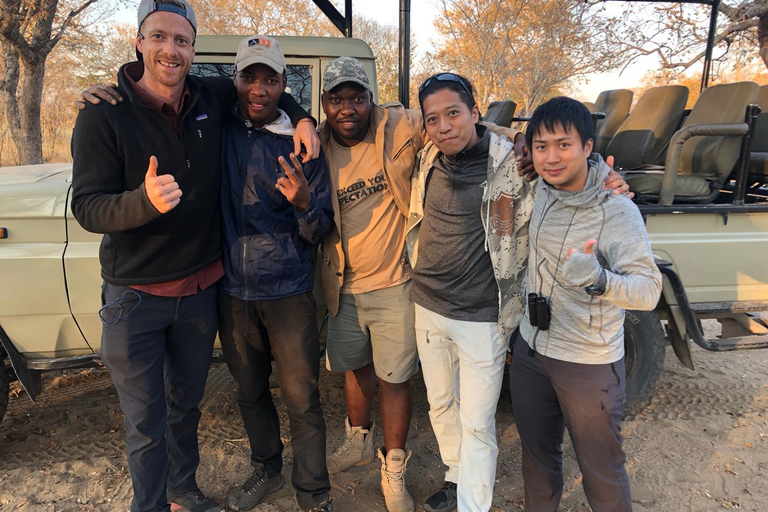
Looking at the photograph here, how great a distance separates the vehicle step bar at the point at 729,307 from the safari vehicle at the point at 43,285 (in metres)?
3.62

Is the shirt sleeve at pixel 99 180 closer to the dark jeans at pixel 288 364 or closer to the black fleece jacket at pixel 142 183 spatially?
the black fleece jacket at pixel 142 183

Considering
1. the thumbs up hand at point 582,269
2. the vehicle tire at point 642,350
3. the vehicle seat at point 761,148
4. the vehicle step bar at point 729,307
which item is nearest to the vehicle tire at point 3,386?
the thumbs up hand at point 582,269

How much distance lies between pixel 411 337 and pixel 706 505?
1.77m

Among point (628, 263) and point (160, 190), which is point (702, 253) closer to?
point (628, 263)

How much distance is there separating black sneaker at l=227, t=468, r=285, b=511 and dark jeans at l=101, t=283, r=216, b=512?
16.2 inches

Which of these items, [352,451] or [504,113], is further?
[504,113]

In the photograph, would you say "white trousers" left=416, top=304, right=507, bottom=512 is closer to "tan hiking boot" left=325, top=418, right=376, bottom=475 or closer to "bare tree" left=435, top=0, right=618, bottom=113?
"tan hiking boot" left=325, top=418, right=376, bottom=475

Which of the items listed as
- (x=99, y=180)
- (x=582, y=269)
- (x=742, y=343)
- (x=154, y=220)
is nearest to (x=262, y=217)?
(x=154, y=220)

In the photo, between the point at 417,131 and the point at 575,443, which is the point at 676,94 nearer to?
the point at 417,131

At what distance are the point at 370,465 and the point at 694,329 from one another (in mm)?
2137

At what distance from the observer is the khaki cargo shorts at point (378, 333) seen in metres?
2.45

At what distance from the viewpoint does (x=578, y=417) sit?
6.23 feet

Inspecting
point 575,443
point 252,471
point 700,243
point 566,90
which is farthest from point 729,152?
point 566,90

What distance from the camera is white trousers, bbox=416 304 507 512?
2.22 metres
